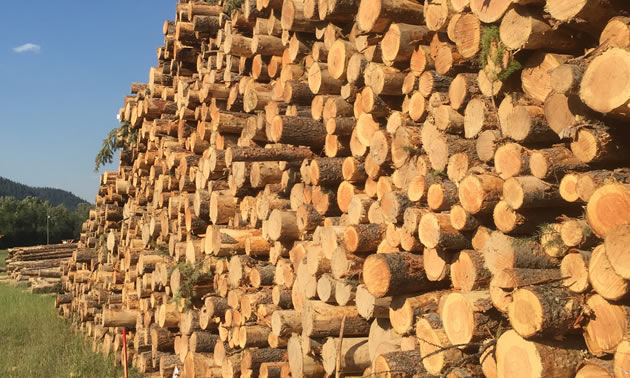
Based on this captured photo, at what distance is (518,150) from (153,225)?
585cm

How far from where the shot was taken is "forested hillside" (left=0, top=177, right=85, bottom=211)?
156 metres

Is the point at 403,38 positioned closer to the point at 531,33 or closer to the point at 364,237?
the point at 531,33

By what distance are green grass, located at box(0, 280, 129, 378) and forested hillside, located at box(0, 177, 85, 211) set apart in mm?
143447

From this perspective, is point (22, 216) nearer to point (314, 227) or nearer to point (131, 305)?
point (131, 305)

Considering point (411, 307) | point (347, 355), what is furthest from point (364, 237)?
point (347, 355)

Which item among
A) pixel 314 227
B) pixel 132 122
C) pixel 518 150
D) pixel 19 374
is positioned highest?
pixel 132 122

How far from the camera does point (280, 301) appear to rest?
5059 millimetres

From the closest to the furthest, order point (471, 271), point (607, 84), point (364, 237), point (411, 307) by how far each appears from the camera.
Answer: point (607, 84) < point (471, 271) < point (411, 307) < point (364, 237)

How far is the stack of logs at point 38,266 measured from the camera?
18.3 m

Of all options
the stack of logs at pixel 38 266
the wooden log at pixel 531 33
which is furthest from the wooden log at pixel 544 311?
the stack of logs at pixel 38 266

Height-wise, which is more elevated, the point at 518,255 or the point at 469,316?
the point at 518,255

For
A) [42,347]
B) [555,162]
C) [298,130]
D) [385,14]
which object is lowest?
[42,347]

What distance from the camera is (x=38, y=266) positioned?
2091 cm

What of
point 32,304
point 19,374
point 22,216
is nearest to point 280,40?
point 19,374
